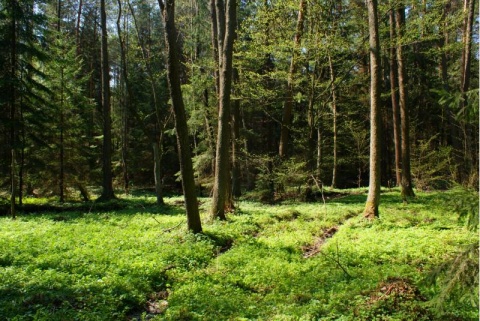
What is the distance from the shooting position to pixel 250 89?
53.9ft

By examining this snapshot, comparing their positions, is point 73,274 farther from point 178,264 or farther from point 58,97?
point 58,97

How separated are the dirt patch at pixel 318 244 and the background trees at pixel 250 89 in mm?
3679

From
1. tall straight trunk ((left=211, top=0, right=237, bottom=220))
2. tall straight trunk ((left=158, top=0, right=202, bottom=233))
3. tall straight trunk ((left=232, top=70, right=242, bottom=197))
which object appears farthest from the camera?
tall straight trunk ((left=232, top=70, right=242, bottom=197))

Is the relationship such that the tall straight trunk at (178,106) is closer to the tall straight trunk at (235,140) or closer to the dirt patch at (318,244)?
the dirt patch at (318,244)

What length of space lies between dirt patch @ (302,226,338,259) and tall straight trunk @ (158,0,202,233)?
10.1 feet

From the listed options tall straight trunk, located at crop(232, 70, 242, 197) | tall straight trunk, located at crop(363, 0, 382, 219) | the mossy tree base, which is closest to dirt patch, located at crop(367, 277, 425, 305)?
the mossy tree base

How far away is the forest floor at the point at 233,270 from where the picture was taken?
503 centimetres

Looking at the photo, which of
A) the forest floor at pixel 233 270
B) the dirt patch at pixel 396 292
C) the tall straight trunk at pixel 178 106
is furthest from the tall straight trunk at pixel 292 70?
the dirt patch at pixel 396 292

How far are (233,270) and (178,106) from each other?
4.68 meters

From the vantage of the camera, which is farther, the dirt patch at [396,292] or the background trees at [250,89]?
the background trees at [250,89]

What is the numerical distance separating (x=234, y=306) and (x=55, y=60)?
18.7 metres

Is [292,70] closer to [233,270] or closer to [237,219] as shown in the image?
[237,219]

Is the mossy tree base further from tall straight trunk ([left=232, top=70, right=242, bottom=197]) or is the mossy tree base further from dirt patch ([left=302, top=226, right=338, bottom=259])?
tall straight trunk ([left=232, top=70, right=242, bottom=197])

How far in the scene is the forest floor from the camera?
16.5 ft
